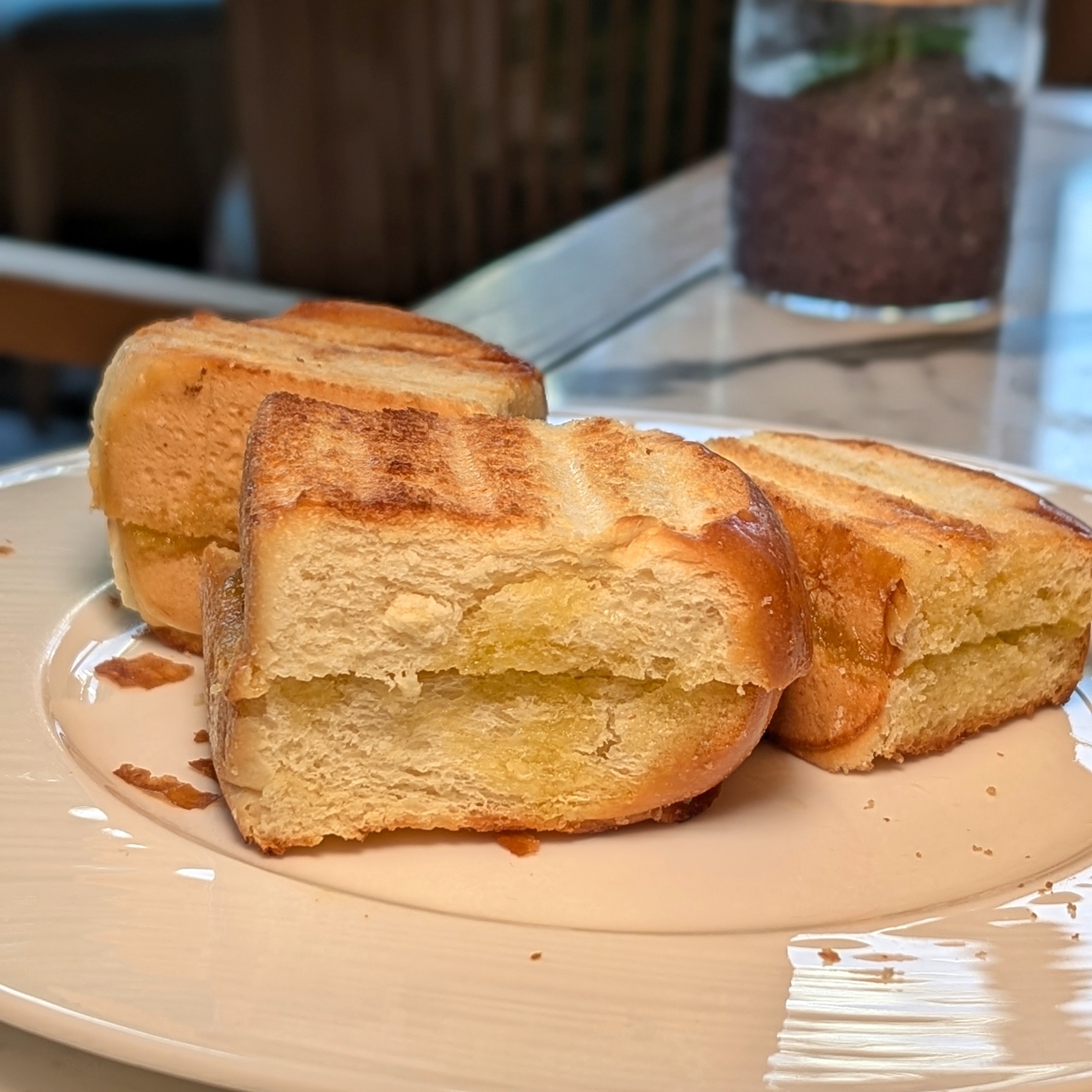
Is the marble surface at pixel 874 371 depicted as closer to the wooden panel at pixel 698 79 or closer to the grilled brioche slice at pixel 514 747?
the grilled brioche slice at pixel 514 747

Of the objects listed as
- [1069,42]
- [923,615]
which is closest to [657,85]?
[1069,42]

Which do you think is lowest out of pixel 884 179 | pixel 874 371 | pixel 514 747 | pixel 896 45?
pixel 874 371

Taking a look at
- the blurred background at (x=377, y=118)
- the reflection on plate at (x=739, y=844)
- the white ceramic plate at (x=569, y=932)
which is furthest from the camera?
the blurred background at (x=377, y=118)

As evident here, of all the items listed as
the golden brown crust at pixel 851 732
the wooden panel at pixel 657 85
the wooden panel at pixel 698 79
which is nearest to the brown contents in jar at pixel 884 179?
the golden brown crust at pixel 851 732

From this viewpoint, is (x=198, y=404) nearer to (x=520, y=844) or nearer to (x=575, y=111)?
(x=520, y=844)

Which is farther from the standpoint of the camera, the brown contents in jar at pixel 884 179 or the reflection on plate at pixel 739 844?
the brown contents in jar at pixel 884 179

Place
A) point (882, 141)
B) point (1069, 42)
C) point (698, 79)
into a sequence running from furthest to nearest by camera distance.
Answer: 1. point (1069, 42)
2. point (698, 79)
3. point (882, 141)

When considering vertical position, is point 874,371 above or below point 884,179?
below
